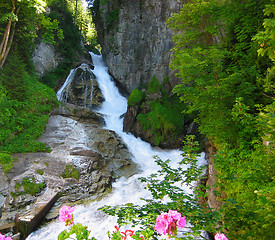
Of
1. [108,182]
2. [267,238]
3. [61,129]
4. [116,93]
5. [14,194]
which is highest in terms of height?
[116,93]

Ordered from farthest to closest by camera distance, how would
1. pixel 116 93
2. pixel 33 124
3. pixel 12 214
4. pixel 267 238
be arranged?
pixel 116 93 → pixel 33 124 → pixel 12 214 → pixel 267 238

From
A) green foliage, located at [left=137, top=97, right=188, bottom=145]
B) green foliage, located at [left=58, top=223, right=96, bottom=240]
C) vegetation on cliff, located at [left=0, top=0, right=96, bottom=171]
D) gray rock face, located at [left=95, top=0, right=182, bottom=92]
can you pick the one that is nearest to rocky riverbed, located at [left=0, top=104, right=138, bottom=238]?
vegetation on cliff, located at [left=0, top=0, right=96, bottom=171]

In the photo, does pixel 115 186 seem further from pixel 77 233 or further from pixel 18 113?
pixel 18 113

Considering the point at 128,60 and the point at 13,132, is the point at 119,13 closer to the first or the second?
the point at 128,60

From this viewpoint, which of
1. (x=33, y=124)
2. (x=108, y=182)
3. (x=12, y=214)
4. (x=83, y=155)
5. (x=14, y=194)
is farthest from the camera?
(x=33, y=124)

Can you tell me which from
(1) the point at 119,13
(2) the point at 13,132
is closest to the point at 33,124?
(2) the point at 13,132

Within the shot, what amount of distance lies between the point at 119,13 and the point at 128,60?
221 inches

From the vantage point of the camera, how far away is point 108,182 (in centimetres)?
790

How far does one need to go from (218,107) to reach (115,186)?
19.2 feet

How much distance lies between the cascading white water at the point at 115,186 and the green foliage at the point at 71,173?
1652 mm

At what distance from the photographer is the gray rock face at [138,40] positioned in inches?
628

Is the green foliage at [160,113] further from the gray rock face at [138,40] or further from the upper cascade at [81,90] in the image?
the upper cascade at [81,90]

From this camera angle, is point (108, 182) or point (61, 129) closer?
point (108, 182)

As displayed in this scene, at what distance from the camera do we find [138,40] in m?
18.5
